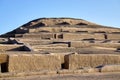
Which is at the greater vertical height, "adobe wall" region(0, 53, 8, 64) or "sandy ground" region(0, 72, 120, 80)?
"adobe wall" region(0, 53, 8, 64)

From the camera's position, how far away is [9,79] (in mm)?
7551

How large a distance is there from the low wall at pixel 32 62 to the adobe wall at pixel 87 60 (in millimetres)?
465

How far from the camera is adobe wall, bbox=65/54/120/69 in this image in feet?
33.5

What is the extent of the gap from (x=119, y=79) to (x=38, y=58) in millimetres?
3214

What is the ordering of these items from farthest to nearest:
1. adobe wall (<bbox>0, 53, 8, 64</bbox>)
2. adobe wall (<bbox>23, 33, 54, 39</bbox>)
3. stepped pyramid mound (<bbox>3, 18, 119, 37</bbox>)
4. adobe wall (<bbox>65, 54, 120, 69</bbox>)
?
stepped pyramid mound (<bbox>3, 18, 119, 37</bbox>)
adobe wall (<bbox>23, 33, 54, 39</bbox>)
adobe wall (<bbox>65, 54, 120, 69</bbox>)
adobe wall (<bbox>0, 53, 8, 64</bbox>)

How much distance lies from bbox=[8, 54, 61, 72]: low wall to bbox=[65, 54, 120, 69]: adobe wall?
465mm

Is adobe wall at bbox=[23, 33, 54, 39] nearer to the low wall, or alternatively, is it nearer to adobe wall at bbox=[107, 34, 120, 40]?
adobe wall at bbox=[107, 34, 120, 40]

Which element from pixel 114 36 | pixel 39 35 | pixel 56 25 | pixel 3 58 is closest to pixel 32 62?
pixel 3 58

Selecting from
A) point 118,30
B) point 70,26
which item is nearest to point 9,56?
point 70,26

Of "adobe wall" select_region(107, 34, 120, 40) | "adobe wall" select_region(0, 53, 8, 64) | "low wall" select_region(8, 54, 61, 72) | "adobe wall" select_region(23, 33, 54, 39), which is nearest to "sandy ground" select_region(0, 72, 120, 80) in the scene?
"low wall" select_region(8, 54, 61, 72)

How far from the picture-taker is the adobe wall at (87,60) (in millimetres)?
10221

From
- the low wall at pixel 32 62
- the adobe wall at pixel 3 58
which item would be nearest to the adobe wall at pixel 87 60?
the low wall at pixel 32 62

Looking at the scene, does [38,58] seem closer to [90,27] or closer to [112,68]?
[112,68]

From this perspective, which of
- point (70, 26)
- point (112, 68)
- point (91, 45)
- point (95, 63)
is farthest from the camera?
point (70, 26)
